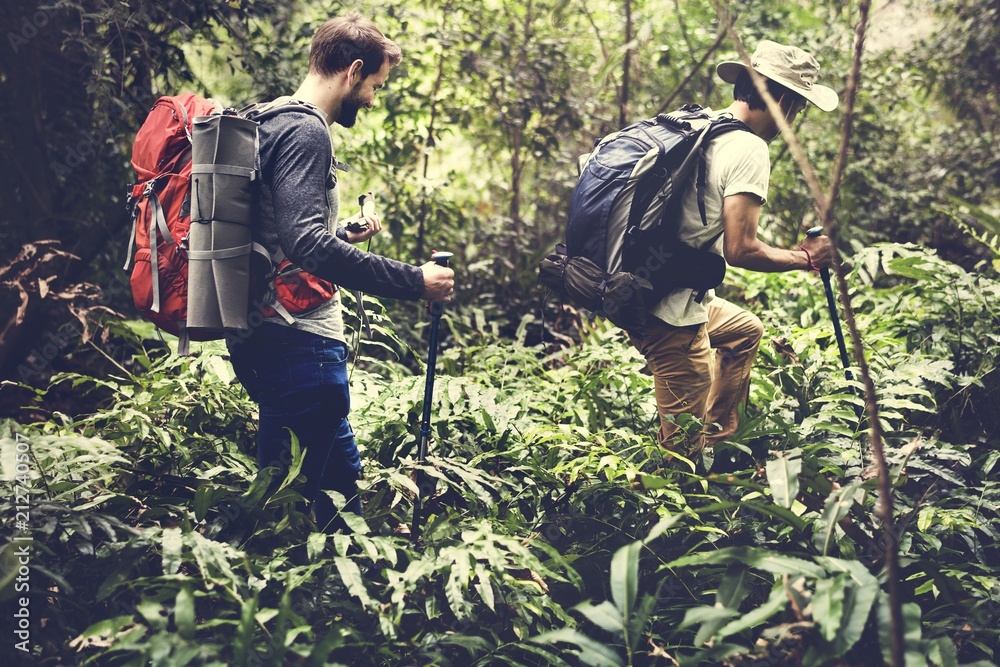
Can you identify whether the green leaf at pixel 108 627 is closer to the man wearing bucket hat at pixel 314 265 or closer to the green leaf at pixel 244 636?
the green leaf at pixel 244 636

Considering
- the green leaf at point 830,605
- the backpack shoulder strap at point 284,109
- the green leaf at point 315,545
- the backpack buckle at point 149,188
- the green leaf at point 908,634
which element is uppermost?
the backpack shoulder strap at point 284,109

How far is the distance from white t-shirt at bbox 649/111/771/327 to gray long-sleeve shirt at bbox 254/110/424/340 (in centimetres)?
129

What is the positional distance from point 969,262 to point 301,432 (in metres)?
6.40

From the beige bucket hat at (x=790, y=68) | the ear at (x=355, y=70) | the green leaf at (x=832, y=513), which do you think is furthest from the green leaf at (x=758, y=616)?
the beige bucket hat at (x=790, y=68)

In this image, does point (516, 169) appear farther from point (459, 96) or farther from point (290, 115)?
point (290, 115)

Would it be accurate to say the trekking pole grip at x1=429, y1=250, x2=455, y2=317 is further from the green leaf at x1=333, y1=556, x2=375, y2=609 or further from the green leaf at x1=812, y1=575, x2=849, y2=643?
the green leaf at x1=812, y1=575, x2=849, y2=643

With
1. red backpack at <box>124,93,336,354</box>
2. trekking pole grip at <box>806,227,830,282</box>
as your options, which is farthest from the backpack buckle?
trekking pole grip at <box>806,227,830,282</box>

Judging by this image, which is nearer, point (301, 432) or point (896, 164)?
point (301, 432)

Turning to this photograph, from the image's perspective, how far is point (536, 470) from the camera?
130 inches

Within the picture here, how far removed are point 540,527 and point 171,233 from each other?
1792 mm

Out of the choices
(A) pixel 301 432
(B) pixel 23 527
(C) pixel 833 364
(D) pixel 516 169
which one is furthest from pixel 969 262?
(B) pixel 23 527

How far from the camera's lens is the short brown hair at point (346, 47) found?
8.48 feet

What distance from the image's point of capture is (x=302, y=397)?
2.66 meters

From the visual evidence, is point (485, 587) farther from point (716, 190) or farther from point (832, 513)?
point (716, 190)
